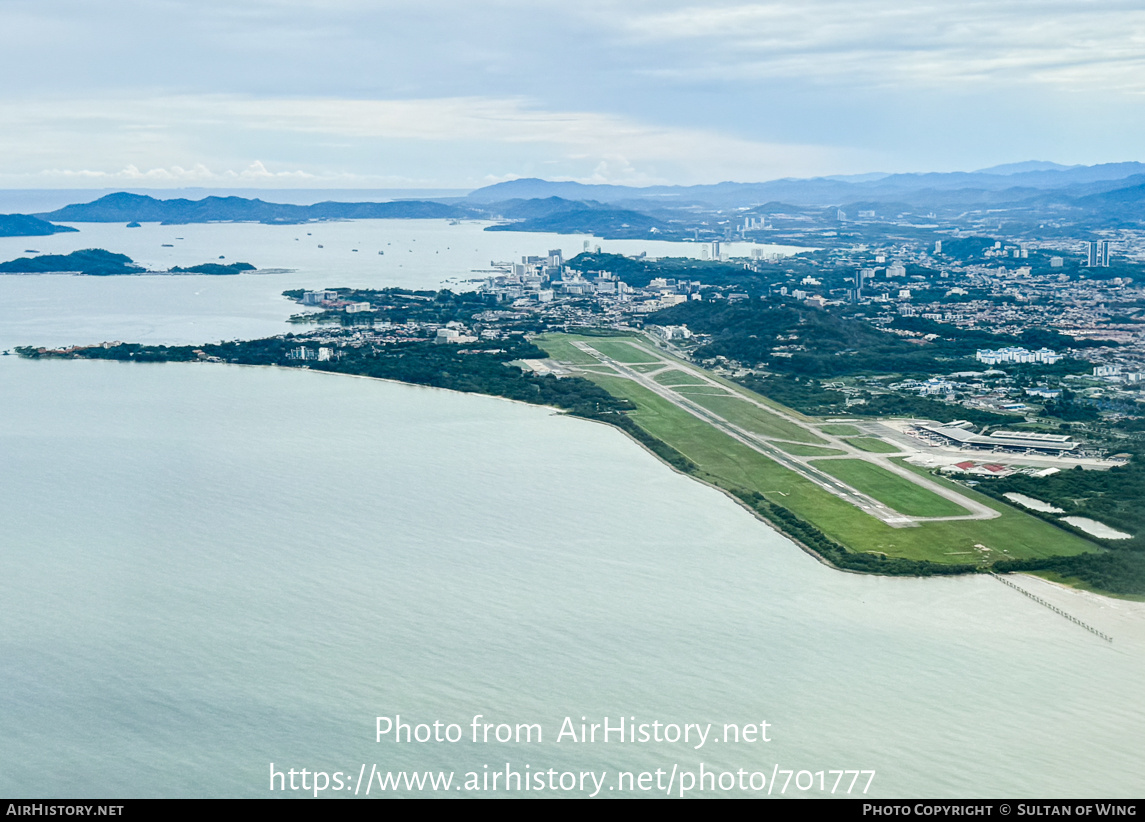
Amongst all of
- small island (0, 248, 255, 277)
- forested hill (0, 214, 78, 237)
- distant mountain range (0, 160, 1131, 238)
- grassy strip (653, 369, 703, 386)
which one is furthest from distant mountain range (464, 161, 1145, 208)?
grassy strip (653, 369, 703, 386)

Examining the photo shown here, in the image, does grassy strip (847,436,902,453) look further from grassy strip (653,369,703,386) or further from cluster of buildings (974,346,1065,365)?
cluster of buildings (974,346,1065,365)

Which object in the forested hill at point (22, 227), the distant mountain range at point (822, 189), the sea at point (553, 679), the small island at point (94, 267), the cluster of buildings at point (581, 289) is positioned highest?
the distant mountain range at point (822, 189)

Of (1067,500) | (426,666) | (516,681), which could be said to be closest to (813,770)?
(516,681)

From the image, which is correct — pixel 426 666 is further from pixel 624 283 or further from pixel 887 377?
pixel 624 283

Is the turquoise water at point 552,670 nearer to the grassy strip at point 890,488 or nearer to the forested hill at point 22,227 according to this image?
the grassy strip at point 890,488

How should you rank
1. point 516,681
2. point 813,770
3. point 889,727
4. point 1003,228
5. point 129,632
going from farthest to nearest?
point 1003,228, point 129,632, point 516,681, point 889,727, point 813,770

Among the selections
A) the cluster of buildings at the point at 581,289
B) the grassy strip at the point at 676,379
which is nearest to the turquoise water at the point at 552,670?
the grassy strip at the point at 676,379

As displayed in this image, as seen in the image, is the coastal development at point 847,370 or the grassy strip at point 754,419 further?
the grassy strip at point 754,419
